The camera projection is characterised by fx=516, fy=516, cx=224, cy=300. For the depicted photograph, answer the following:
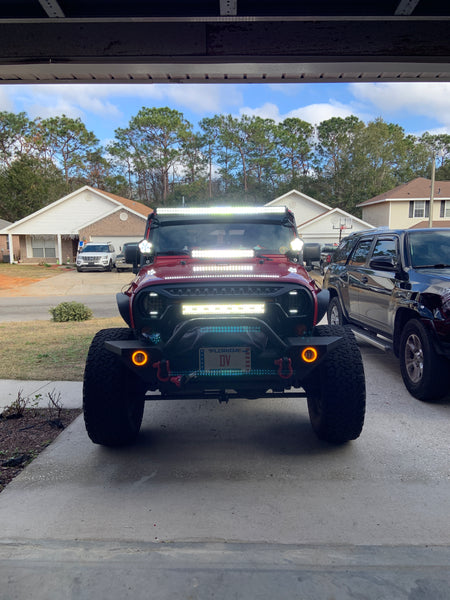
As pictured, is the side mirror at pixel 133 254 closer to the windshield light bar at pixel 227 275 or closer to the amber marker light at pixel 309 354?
the windshield light bar at pixel 227 275

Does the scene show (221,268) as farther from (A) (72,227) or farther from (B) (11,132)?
(B) (11,132)

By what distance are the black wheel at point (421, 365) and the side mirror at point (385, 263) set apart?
804mm

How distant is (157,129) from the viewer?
66.1 metres

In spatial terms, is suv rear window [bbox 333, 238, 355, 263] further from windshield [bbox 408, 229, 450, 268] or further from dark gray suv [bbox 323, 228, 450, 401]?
windshield [bbox 408, 229, 450, 268]

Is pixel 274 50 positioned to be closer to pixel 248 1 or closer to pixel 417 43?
pixel 248 1

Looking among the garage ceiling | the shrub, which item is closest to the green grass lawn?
the shrub

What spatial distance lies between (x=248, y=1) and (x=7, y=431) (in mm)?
4752

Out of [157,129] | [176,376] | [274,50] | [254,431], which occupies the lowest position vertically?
[254,431]

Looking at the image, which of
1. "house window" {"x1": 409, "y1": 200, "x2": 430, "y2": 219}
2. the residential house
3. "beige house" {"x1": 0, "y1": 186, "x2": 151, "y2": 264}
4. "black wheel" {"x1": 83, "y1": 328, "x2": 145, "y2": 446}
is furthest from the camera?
"house window" {"x1": 409, "y1": 200, "x2": 430, "y2": 219}

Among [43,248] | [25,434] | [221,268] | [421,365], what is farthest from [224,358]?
[43,248]

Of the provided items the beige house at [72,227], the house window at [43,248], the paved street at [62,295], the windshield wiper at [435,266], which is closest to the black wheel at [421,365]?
the windshield wiper at [435,266]

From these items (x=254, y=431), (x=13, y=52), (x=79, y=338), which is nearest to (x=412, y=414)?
(x=254, y=431)

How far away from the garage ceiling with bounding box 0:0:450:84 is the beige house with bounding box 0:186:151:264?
30.5 metres

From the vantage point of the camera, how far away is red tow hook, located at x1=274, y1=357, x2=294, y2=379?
149 inches
